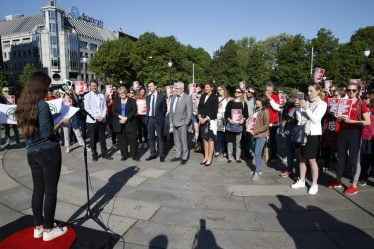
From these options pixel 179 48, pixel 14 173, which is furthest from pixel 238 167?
pixel 179 48

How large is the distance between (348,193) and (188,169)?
11.6ft

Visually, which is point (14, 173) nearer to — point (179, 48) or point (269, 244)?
point (269, 244)

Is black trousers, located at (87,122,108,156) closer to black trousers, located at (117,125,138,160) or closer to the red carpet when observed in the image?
black trousers, located at (117,125,138,160)

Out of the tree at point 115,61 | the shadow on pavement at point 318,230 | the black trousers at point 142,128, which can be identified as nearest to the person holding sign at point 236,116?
the shadow on pavement at point 318,230

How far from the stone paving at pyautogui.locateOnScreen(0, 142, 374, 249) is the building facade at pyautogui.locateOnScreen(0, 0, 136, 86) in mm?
61539

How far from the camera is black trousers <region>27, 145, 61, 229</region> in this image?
3365 mm

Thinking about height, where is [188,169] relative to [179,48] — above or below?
below

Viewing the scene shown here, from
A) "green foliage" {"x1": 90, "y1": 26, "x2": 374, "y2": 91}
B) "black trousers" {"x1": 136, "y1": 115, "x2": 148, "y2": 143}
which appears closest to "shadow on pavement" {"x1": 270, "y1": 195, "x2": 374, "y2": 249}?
"black trousers" {"x1": 136, "y1": 115, "x2": 148, "y2": 143}

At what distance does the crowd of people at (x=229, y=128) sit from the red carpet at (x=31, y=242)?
0.30 feet

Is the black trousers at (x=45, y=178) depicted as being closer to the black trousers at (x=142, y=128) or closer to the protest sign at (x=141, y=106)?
the protest sign at (x=141, y=106)

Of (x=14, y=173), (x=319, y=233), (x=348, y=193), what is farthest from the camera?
(x=14, y=173)

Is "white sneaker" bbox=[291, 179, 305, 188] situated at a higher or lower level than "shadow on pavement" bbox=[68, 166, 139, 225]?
higher

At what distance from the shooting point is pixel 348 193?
5324 mm

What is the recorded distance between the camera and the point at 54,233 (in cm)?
362
